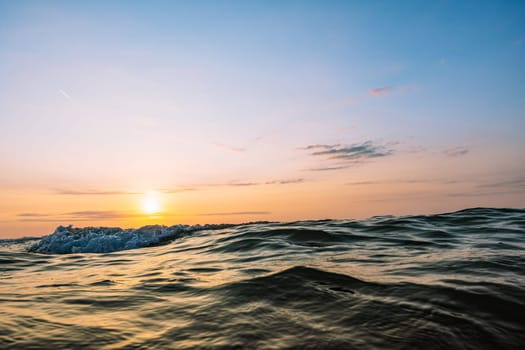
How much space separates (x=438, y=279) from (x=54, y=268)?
A: 883 centimetres

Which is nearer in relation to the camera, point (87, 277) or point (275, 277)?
point (275, 277)

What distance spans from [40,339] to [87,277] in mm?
4037

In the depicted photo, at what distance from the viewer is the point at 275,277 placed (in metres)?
5.05

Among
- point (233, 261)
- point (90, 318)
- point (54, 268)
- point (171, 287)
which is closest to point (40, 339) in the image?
point (90, 318)

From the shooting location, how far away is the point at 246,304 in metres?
3.95

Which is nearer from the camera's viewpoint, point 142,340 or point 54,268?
point 142,340

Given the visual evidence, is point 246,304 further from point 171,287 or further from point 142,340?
point 171,287

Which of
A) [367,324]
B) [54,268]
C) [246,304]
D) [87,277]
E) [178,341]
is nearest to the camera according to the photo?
[178,341]

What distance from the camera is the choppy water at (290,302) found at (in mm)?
2916

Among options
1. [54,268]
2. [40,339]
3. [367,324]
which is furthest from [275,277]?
[54,268]

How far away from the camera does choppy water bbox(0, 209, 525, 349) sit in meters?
2.92

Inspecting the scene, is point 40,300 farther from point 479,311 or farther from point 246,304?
point 479,311

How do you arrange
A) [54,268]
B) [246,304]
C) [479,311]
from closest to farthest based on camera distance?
[479,311]
[246,304]
[54,268]

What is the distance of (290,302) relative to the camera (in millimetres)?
3963
